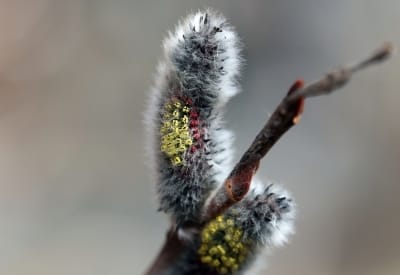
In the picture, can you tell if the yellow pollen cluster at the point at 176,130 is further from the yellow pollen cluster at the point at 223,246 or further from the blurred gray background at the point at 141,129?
the blurred gray background at the point at 141,129

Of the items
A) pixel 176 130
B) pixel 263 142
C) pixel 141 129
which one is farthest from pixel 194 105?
pixel 141 129

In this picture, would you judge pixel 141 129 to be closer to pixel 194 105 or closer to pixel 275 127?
pixel 194 105

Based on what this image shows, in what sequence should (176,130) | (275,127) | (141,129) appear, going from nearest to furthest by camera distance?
(275,127) → (176,130) → (141,129)

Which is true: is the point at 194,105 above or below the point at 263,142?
above

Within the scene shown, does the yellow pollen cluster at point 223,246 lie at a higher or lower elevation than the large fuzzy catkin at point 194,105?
lower

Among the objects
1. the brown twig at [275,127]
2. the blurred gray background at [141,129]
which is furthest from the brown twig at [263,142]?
the blurred gray background at [141,129]

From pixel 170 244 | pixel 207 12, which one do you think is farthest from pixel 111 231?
pixel 207 12
